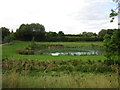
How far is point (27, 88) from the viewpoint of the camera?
356cm

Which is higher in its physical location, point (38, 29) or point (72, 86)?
point (38, 29)

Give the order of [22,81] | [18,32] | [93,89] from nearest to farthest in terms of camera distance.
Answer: [93,89] < [22,81] < [18,32]

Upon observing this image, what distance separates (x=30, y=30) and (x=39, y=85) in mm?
48319

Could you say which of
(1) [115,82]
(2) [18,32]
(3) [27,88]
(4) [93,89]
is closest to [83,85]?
(4) [93,89]

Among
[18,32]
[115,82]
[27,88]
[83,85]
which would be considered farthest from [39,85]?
[18,32]

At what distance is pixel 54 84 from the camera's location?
371 cm

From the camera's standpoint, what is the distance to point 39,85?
368 centimetres

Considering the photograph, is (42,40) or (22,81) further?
(42,40)

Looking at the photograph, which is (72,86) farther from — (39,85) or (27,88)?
(27,88)

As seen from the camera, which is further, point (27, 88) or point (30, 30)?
point (30, 30)

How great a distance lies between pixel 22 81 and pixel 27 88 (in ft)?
0.89

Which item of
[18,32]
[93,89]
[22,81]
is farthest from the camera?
[18,32]

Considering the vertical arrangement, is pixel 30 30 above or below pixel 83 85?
above

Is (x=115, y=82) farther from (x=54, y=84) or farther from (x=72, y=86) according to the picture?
(x=54, y=84)
